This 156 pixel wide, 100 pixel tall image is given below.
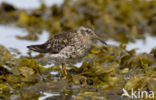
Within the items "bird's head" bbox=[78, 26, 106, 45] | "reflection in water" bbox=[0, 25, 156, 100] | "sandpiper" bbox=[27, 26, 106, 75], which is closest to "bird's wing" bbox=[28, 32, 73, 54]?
"sandpiper" bbox=[27, 26, 106, 75]

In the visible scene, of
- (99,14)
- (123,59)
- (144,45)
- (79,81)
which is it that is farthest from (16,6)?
(79,81)

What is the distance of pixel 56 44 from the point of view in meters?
7.25

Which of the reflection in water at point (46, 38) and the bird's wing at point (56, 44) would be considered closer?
the reflection in water at point (46, 38)

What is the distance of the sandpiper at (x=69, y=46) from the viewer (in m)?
6.95

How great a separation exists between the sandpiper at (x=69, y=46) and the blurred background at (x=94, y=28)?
352 millimetres

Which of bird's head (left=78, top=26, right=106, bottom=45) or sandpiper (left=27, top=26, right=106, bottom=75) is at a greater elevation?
bird's head (left=78, top=26, right=106, bottom=45)

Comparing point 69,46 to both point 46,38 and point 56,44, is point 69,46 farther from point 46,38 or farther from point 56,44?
point 46,38

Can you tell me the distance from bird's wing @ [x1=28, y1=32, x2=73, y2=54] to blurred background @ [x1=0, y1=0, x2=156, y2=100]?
0.53 meters

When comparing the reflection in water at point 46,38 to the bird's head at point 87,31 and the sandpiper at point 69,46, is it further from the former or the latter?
the bird's head at point 87,31

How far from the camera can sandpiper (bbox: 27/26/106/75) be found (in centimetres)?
695

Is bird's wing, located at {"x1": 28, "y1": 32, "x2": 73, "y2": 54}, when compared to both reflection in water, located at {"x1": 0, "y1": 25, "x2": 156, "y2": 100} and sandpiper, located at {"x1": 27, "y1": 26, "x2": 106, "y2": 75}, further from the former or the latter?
reflection in water, located at {"x1": 0, "y1": 25, "x2": 156, "y2": 100}

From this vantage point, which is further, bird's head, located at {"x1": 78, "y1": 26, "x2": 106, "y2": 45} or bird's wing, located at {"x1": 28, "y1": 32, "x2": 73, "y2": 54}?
bird's head, located at {"x1": 78, "y1": 26, "x2": 106, "y2": 45}

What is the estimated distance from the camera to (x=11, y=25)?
1477 centimetres

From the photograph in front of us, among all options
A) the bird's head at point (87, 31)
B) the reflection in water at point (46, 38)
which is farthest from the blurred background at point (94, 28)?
the bird's head at point (87, 31)
